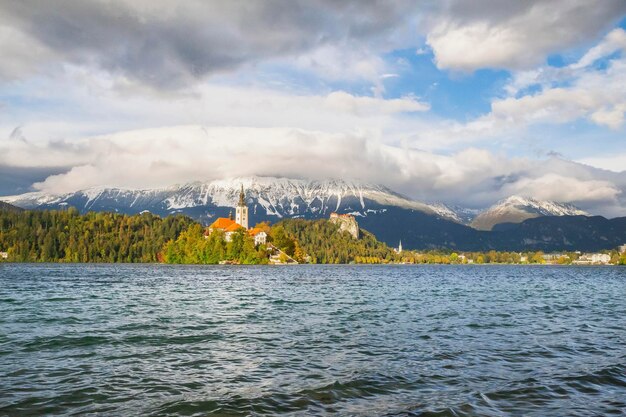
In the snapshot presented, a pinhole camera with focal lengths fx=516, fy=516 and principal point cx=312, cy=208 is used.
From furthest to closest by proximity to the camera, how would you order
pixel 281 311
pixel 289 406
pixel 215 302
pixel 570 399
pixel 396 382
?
pixel 215 302, pixel 281 311, pixel 396 382, pixel 570 399, pixel 289 406

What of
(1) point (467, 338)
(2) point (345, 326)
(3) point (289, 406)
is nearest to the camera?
(3) point (289, 406)

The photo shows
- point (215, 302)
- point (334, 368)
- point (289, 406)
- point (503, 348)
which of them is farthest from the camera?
point (215, 302)

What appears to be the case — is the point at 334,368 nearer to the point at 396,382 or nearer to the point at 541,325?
the point at 396,382

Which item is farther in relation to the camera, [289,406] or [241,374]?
[241,374]

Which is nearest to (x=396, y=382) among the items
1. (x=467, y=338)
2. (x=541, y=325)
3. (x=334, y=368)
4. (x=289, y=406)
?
(x=334, y=368)

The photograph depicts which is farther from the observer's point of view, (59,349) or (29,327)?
(29,327)

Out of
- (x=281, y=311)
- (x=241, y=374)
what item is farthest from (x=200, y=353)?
(x=281, y=311)

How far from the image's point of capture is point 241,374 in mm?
21562

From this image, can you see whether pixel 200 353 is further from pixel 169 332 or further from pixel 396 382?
pixel 396 382

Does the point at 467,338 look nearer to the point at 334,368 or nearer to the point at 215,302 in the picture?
the point at 334,368

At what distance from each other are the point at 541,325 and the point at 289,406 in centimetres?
2924

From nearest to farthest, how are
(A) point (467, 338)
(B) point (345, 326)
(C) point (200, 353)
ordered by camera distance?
1. (C) point (200, 353)
2. (A) point (467, 338)
3. (B) point (345, 326)

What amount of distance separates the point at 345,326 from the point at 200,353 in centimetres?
1356

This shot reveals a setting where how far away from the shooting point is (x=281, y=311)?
46.7m
